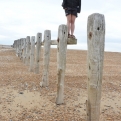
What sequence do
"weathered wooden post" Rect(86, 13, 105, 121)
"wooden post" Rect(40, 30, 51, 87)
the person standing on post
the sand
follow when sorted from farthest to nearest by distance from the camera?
"wooden post" Rect(40, 30, 51, 87) → the person standing on post → the sand → "weathered wooden post" Rect(86, 13, 105, 121)

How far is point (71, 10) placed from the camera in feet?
21.8

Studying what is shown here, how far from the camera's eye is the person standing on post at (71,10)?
21.8 feet

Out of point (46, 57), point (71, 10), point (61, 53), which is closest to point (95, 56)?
point (61, 53)

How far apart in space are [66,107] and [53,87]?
191cm

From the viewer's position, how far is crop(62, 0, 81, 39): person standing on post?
6.64 metres

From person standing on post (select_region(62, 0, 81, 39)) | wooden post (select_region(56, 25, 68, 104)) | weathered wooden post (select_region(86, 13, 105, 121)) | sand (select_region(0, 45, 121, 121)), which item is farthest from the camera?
person standing on post (select_region(62, 0, 81, 39))

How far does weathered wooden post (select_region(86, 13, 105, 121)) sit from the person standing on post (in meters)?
3.03

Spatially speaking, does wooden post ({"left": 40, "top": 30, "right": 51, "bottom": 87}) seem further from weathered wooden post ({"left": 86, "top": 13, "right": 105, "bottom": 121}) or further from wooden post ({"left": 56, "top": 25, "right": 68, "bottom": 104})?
weathered wooden post ({"left": 86, "top": 13, "right": 105, "bottom": 121})

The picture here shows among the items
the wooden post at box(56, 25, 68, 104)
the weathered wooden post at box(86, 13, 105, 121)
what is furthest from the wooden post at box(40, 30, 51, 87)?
the weathered wooden post at box(86, 13, 105, 121)

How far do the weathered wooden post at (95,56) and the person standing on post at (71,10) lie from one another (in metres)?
3.03

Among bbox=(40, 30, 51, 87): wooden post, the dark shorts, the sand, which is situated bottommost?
the sand

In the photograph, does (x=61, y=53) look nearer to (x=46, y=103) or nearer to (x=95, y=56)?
(x=46, y=103)

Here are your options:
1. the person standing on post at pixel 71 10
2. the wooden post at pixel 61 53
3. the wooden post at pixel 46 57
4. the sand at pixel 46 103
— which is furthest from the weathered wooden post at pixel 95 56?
the wooden post at pixel 46 57

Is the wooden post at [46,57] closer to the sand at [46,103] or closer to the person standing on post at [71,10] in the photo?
the sand at [46,103]
